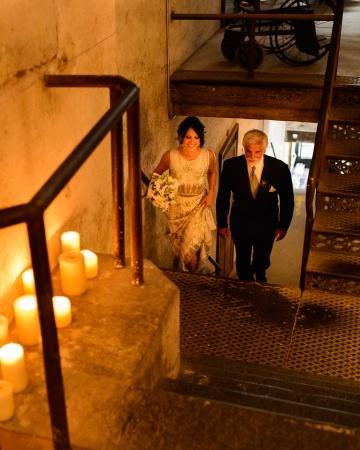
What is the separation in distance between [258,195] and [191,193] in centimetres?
53

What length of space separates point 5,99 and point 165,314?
1135 mm

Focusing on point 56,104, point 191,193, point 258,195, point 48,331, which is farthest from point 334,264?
point 48,331

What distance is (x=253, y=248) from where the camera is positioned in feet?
16.6

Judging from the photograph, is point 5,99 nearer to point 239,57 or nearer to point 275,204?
point 275,204

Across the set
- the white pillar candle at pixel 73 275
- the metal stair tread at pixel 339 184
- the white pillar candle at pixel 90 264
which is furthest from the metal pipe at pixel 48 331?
the metal stair tread at pixel 339 184

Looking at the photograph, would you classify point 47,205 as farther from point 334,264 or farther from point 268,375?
point 334,264

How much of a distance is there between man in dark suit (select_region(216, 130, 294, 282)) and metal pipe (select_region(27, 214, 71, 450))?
3.11m

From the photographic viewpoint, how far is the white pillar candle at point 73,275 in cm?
266

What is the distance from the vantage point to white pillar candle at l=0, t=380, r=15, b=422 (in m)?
1.99

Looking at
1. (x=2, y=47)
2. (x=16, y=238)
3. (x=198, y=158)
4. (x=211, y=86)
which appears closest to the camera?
(x=2, y=47)

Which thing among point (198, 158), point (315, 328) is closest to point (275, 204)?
point (198, 158)

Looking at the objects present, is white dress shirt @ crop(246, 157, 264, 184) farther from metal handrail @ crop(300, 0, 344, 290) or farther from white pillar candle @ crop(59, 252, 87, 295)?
white pillar candle @ crop(59, 252, 87, 295)

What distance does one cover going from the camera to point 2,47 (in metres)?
2.44

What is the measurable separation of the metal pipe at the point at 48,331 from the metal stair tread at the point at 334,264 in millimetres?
3114
